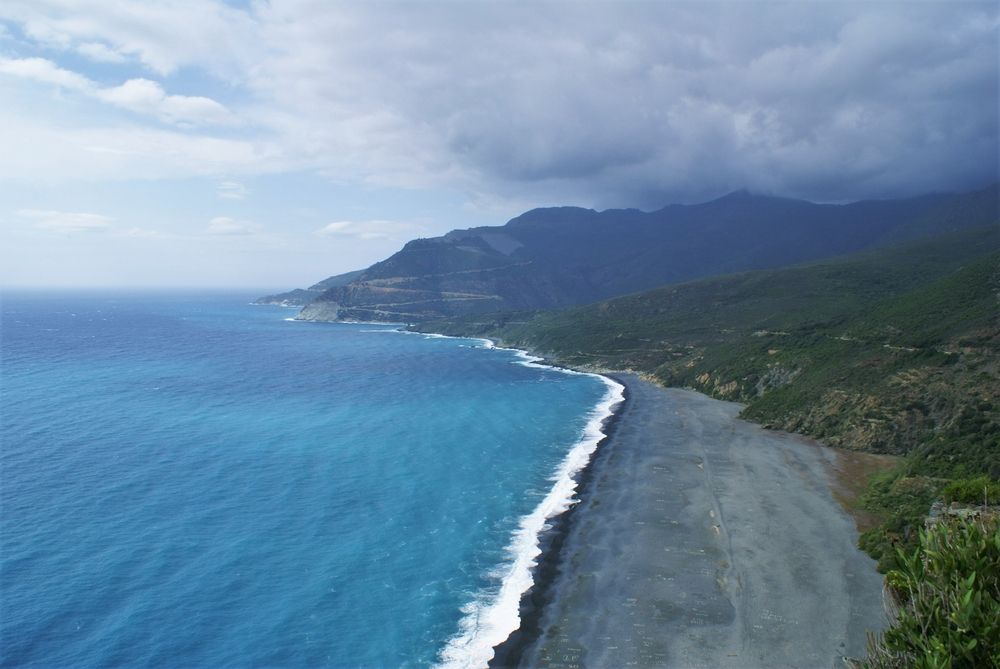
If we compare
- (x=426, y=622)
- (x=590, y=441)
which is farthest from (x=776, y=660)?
(x=590, y=441)

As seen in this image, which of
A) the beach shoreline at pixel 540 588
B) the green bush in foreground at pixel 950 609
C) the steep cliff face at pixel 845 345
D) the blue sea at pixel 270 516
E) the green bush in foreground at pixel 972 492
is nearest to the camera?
the green bush in foreground at pixel 950 609

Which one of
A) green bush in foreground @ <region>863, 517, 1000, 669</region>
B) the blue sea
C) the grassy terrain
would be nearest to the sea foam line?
the blue sea

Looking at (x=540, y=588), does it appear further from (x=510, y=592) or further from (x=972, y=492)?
(x=972, y=492)

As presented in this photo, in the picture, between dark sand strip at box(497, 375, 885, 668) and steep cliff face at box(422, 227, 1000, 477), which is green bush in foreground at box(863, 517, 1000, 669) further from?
steep cliff face at box(422, 227, 1000, 477)

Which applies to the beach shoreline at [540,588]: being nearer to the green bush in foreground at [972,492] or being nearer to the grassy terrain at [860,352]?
the grassy terrain at [860,352]

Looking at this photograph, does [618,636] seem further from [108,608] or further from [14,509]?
[14,509]

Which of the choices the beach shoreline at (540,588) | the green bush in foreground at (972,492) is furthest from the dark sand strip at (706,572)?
the green bush in foreground at (972,492)
